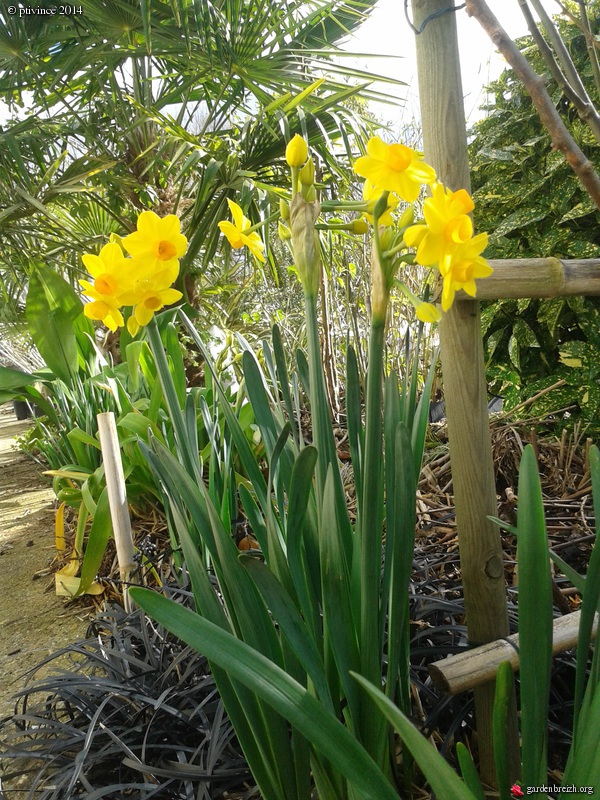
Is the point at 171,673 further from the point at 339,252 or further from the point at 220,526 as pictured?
the point at 339,252

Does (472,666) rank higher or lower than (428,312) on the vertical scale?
lower

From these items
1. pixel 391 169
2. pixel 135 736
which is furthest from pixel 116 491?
pixel 391 169

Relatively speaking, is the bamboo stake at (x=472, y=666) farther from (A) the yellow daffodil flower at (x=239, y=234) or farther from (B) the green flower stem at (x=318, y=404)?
(A) the yellow daffodil flower at (x=239, y=234)

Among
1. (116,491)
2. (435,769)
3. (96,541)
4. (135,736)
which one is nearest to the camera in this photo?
(435,769)

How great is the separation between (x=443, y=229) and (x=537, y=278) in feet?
0.79

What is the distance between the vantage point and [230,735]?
0.64m

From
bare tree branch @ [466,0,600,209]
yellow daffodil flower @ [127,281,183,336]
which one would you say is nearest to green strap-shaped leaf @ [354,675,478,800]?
yellow daffodil flower @ [127,281,183,336]

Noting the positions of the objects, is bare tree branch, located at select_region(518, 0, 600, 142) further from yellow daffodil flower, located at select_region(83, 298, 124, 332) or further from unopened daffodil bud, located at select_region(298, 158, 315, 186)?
yellow daffodil flower, located at select_region(83, 298, 124, 332)

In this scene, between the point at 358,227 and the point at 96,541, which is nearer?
the point at 358,227

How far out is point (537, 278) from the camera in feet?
1.78

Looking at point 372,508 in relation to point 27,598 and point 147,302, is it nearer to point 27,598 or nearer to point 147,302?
point 147,302

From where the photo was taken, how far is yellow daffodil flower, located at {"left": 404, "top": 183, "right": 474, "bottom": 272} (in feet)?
1.15

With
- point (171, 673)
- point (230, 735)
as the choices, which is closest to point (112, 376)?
point (171, 673)

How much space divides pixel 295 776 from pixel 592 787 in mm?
259
